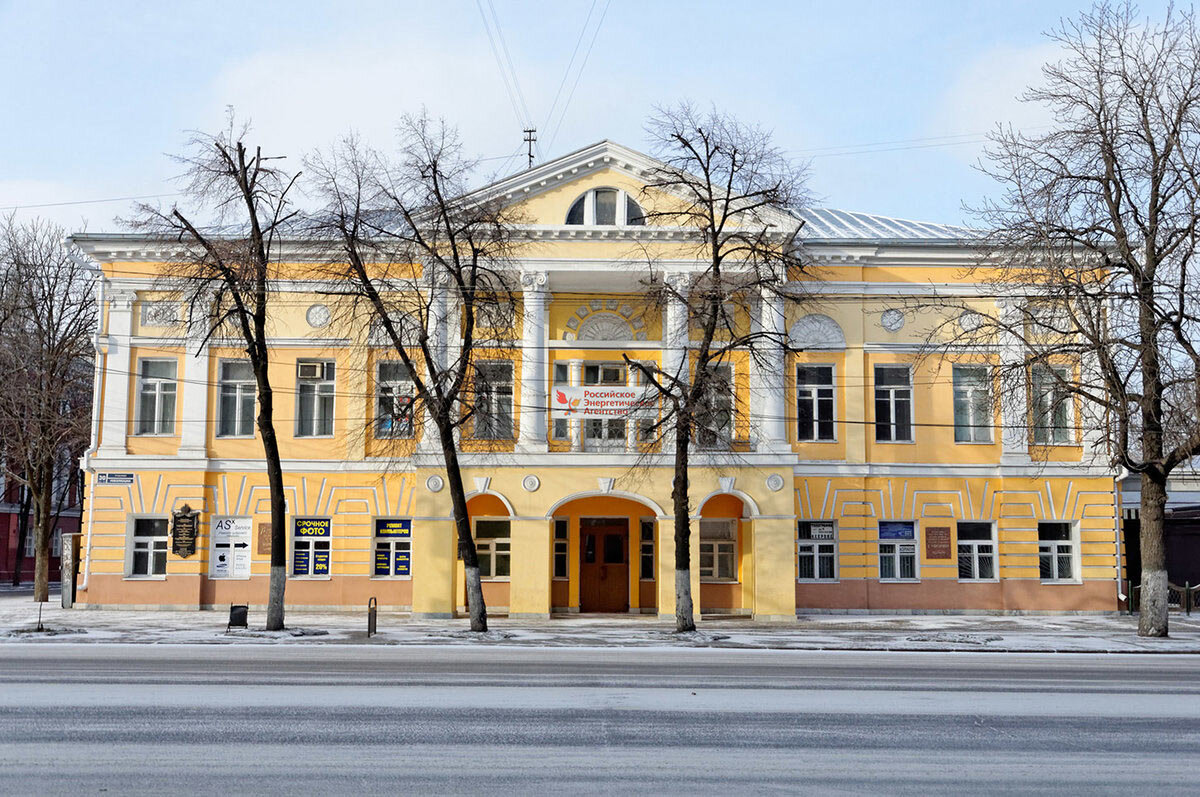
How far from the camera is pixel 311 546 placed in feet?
104

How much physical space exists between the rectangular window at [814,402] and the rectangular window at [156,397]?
17572mm

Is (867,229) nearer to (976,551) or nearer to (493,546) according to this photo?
(976,551)

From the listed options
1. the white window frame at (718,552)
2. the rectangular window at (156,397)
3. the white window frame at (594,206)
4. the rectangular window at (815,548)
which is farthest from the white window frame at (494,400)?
the rectangular window at (156,397)

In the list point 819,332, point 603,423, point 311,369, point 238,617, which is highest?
point 819,332

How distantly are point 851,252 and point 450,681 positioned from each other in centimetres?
1985

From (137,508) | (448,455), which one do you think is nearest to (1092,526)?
(448,455)

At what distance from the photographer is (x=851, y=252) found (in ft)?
103

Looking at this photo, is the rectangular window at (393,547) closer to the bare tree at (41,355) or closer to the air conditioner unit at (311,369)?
the air conditioner unit at (311,369)


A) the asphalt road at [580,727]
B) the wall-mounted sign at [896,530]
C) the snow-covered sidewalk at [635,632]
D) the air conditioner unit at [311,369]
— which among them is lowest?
the snow-covered sidewalk at [635,632]

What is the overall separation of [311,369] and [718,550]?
12.5 meters

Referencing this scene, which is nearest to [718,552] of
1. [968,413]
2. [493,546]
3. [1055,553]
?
[493,546]

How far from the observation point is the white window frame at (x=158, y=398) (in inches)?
1257

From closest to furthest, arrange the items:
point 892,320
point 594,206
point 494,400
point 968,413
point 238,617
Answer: point 238,617
point 594,206
point 494,400
point 892,320
point 968,413

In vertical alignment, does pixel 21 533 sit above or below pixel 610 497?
below
